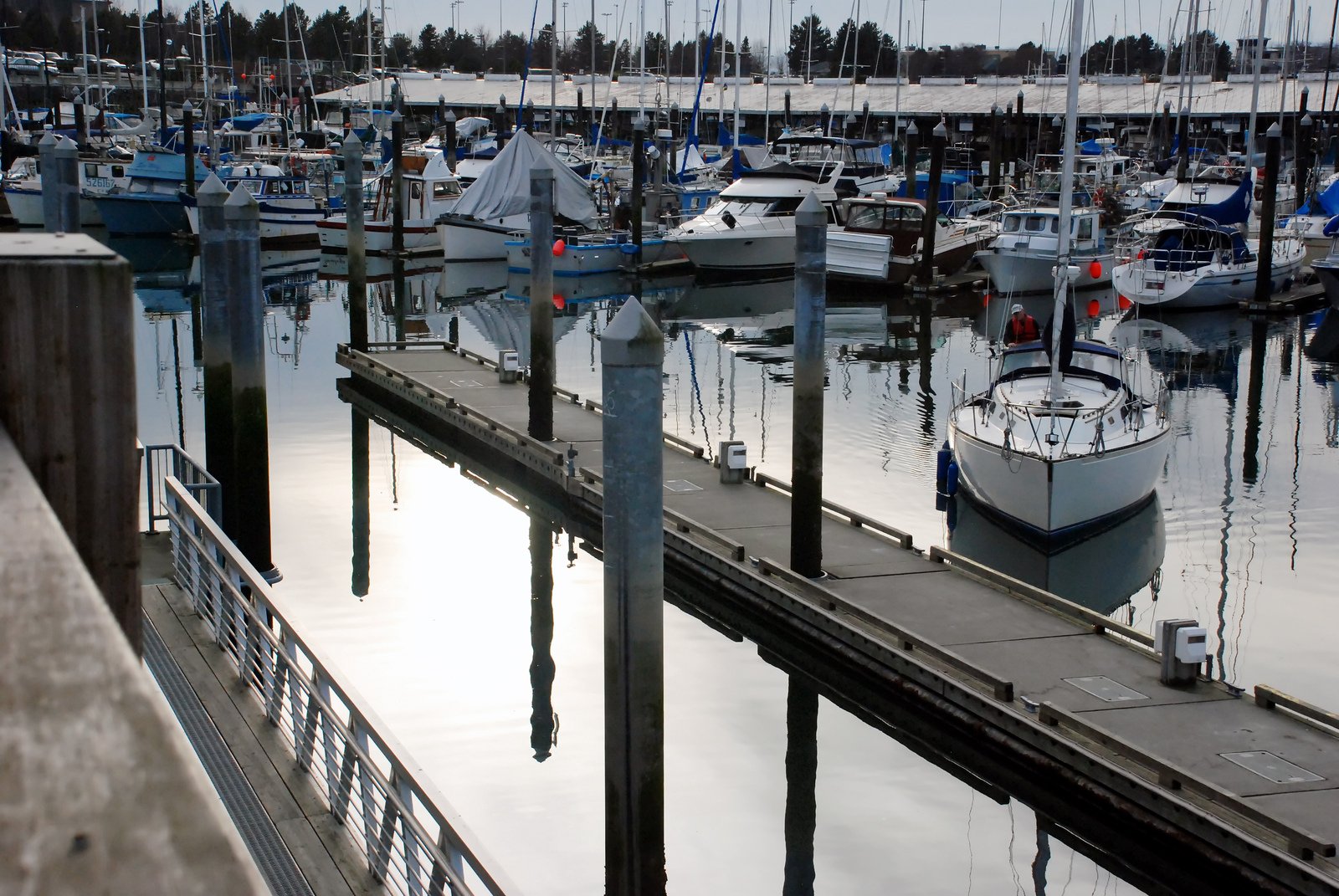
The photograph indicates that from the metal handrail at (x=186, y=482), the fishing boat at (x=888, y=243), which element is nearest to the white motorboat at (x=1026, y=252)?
the fishing boat at (x=888, y=243)

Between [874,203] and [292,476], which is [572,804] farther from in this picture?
[874,203]

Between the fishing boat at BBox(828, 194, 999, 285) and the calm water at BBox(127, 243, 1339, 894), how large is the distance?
295 inches

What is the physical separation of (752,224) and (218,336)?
28749 millimetres

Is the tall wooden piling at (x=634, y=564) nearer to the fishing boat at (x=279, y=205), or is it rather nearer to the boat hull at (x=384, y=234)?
the boat hull at (x=384, y=234)

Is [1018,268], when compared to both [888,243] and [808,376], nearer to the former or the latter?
[888,243]

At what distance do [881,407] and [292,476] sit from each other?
10.7 metres

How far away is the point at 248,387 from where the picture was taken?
51.9 feet

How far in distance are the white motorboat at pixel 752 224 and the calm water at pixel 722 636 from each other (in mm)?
10047

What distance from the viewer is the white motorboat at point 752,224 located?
43250 millimetres

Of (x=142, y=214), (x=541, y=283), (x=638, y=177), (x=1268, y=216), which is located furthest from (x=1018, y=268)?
(x=142, y=214)

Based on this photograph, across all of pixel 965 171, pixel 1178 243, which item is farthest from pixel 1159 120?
pixel 1178 243

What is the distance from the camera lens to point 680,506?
54.3 ft

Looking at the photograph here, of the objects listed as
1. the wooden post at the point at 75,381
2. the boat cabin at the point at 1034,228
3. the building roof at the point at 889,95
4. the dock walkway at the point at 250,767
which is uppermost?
the building roof at the point at 889,95

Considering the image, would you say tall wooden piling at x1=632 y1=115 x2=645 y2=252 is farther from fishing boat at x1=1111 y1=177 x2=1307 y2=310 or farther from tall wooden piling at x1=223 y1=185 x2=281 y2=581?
tall wooden piling at x1=223 y1=185 x2=281 y2=581
